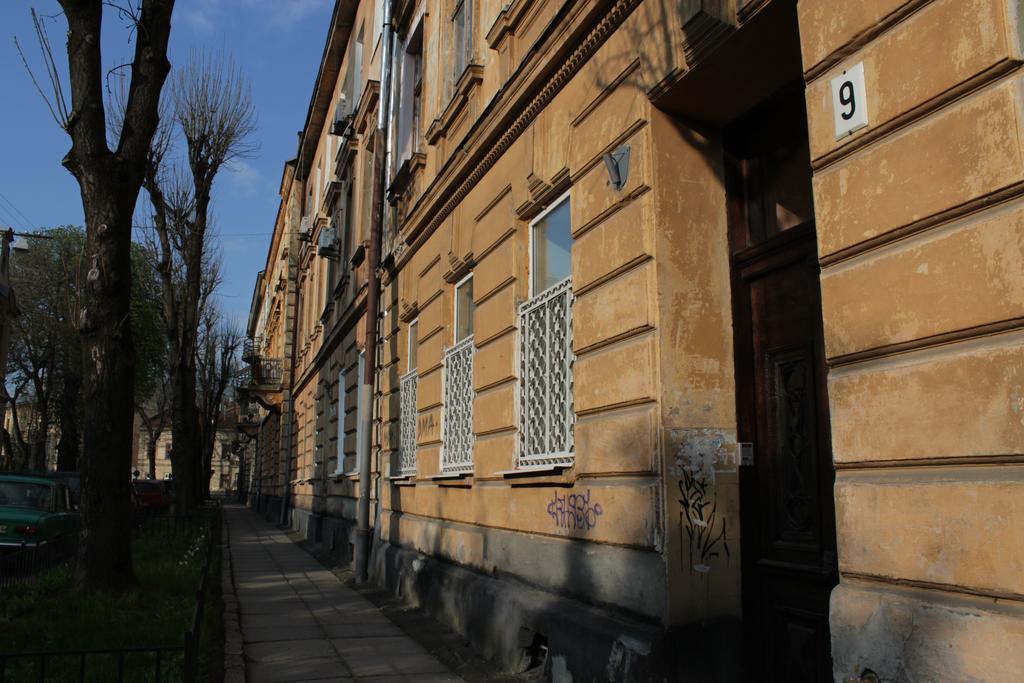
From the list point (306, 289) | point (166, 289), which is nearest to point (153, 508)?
point (306, 289)

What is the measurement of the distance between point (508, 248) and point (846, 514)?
440cm

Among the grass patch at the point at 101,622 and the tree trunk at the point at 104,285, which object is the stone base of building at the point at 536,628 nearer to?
the grass patch at the point at 101,622

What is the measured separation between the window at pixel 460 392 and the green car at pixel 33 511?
18.2ft

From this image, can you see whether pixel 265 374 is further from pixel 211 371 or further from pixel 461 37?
pixel 461 37

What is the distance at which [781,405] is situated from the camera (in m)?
4.55

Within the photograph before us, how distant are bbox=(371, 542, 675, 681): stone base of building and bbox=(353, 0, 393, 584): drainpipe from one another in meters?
2.71

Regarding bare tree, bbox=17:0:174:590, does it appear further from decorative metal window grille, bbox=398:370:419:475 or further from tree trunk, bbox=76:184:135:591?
decorative metal window grille, bbox=398:370:419:475

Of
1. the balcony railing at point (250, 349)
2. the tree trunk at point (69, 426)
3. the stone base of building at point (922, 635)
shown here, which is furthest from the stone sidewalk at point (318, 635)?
the balcony railing at point (250, 349)

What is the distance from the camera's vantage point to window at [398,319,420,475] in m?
10.6

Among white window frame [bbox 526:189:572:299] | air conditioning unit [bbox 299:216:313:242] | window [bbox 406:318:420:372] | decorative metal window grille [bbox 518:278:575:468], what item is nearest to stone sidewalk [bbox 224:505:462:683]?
decorative metal window grille [bbox 518:278:575:468]

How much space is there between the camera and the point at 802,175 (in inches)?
181

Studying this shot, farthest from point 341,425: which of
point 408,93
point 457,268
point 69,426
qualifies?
point 69,426

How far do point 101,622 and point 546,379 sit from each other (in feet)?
14.1

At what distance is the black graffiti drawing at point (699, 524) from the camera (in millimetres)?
4562
